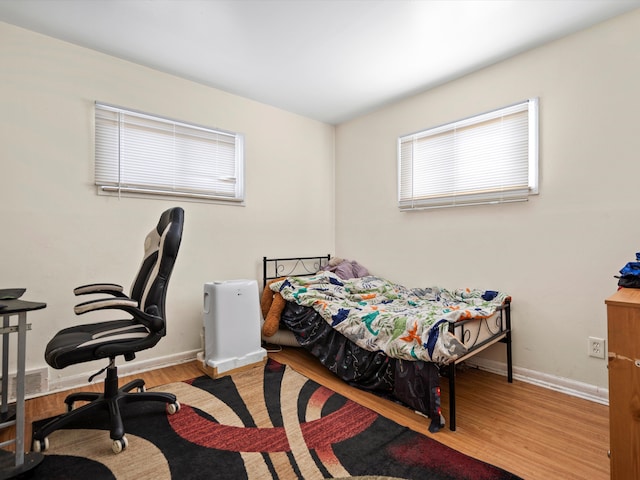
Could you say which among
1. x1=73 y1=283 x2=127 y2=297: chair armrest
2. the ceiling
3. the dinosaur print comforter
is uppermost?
the ceiling

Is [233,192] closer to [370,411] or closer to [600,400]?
[370,411]

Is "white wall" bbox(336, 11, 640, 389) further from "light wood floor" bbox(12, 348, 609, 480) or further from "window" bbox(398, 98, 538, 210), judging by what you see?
"light wood floor" bbox(12, 348, 609, 480)

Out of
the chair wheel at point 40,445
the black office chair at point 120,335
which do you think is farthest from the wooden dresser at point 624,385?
the chair wheel at point 40,445

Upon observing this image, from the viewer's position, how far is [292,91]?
10.3 ft

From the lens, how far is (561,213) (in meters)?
2.28

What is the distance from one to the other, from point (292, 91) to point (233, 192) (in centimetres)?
111

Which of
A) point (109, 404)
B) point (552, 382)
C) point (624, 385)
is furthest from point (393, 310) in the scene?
Answer: point (109, 404)

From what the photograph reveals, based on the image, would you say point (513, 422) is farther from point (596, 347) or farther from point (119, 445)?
point (119, 445)

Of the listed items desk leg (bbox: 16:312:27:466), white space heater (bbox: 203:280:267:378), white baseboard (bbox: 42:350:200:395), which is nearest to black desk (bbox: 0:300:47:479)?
desk leg (bbox: 16:312:27:466)

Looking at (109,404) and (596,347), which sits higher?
A: (596,347)

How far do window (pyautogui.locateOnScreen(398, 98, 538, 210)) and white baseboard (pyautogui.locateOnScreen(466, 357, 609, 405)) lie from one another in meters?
1.28

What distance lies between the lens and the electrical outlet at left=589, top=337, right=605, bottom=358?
2106 millimetres

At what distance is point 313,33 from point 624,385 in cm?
247

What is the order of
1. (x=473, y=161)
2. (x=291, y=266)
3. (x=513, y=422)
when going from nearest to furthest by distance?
(x=513, y=422)
(x=473, y=161)
(x=291, y=266)
